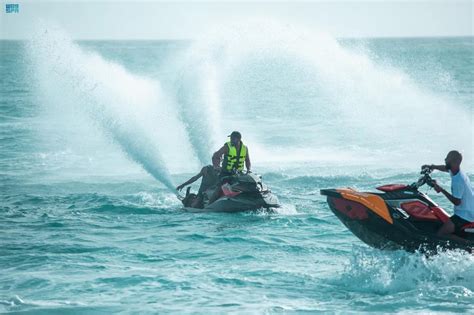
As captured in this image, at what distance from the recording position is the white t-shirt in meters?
10.5

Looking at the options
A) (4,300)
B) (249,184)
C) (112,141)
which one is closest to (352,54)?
(112,141)

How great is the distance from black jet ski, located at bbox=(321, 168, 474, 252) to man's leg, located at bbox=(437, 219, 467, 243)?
8 centimetres

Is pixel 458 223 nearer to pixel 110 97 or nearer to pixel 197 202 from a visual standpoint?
pixel 197 202

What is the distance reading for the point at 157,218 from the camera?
610 inches

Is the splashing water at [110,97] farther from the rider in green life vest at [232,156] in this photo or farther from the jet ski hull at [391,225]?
the jet ski hull at [391,225]

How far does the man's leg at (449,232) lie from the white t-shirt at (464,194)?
200mm

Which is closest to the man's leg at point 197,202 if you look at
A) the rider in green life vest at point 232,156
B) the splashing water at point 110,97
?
the rider in green life vest at point 232,156

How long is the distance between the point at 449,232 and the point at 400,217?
0.65 metres

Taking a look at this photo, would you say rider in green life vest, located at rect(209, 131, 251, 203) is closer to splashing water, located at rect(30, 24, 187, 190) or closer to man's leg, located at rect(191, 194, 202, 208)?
man's leg, located at rect(191, 194, 202, 208)

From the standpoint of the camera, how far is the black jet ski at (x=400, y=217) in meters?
10.7

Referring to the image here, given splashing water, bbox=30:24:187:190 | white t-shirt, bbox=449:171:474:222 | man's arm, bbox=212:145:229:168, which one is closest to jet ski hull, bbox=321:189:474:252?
white t-shirt, bbox=449:171:474:222

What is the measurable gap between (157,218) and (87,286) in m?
4.88

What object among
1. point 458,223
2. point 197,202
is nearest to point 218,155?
point 197,202

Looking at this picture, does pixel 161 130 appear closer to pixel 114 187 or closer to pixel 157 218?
pixel 114 187
